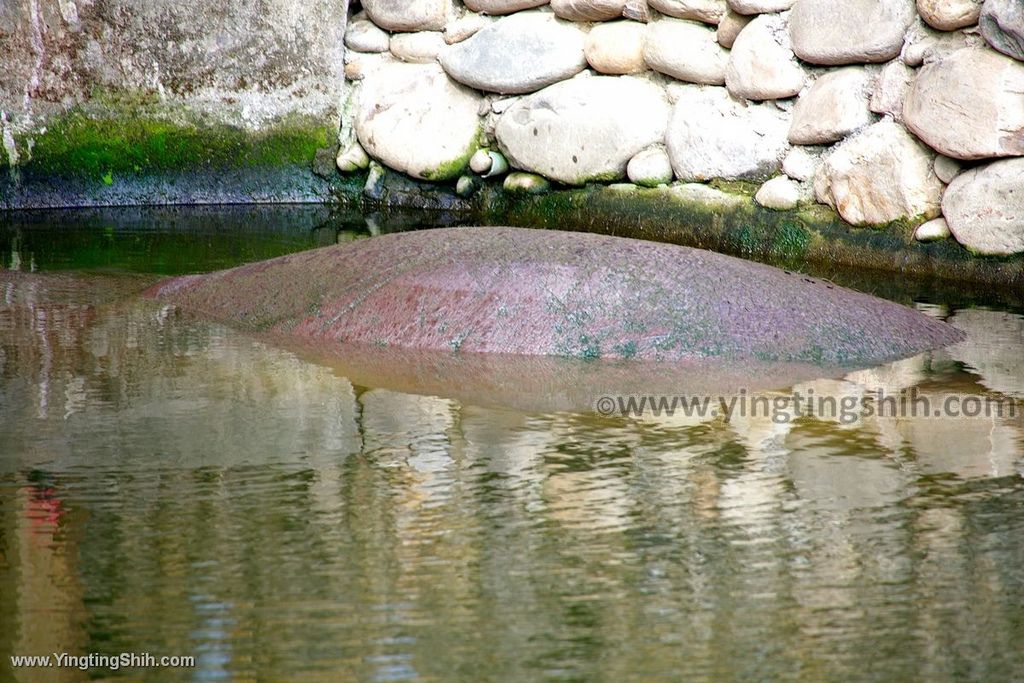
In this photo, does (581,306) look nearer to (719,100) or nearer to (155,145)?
(719,100)

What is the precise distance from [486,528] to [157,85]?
224 inches

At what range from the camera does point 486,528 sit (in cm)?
265

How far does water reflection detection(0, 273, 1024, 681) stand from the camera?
84.4 inches

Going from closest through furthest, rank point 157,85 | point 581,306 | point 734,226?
point 581,306 < point 734,226 < point 157,85

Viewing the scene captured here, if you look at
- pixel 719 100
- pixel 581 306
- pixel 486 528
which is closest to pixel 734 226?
pixel 719 100

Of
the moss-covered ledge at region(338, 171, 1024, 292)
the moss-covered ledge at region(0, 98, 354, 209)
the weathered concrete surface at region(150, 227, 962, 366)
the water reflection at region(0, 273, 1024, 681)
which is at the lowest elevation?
the water reflection at region(0, 273, 1024, 681)

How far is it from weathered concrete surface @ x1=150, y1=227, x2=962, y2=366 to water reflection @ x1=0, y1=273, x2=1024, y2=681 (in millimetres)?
338

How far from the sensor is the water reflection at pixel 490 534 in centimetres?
214

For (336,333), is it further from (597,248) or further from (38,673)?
(38,673)

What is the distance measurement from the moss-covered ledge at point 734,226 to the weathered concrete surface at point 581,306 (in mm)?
1193

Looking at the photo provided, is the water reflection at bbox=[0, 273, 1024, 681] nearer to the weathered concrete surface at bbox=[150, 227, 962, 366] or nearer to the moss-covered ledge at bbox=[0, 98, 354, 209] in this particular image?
the weathered concrete surface at bbox=[150, 227, 962, 366]

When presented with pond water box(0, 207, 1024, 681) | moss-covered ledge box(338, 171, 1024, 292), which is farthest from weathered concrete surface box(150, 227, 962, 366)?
moss-covered ledge box(338, 171, 1024, 292)

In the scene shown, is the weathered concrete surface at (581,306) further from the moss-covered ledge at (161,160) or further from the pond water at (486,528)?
the moss-covered ledge at (161,160)

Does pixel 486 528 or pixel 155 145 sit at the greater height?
pixel 155 145
